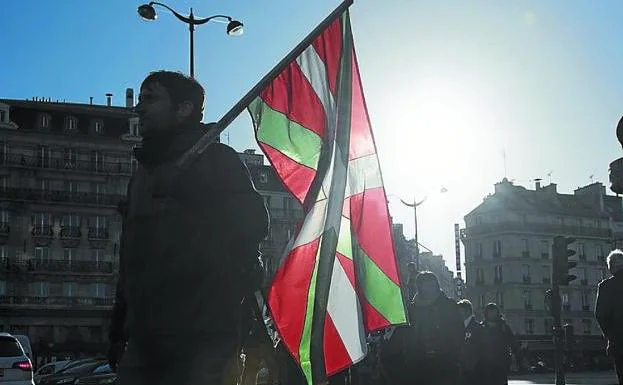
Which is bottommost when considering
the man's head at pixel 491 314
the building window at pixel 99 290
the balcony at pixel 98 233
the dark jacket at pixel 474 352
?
the building window at pixel 99 290

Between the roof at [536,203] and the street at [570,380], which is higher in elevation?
the roof at [536,203]

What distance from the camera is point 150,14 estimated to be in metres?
22.4

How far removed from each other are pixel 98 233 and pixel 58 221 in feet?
10.3

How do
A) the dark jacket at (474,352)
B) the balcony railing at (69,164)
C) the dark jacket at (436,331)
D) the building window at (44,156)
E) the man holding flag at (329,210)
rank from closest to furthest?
the man holding flag at (329,210) < the dark jacket at (436,331) < the dark jacket at (474,352) < the balcony railing at (69,164) < the building window at (44,156)

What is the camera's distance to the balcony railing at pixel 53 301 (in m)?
66.8

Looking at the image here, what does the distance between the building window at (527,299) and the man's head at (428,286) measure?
275ft

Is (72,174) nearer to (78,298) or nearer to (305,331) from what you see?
(78,298)

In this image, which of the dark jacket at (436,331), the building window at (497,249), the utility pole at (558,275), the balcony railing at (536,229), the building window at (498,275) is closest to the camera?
the dark jacket at (436,331)

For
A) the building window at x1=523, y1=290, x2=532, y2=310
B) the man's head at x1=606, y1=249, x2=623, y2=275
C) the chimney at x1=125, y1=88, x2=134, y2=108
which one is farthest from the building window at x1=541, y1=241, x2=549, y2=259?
the man's head at x1=606, y1=249, x2=623, y2=275

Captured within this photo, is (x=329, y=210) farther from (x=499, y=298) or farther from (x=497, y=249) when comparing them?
(x=497, y=249)

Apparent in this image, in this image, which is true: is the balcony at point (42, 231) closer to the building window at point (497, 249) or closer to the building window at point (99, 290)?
the building window at point (99, 290)

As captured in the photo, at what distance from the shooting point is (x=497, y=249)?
92.7 metres

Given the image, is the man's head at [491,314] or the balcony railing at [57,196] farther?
the balcony railing at [57,196]

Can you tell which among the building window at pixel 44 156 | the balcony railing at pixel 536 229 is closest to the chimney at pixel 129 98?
the building window at pixel 44 156
